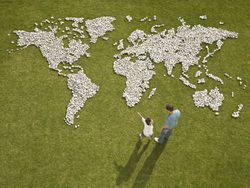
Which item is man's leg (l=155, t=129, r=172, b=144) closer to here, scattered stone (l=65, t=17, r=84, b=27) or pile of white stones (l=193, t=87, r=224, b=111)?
pile of white stones (l=193, t=87, r=224, b=111)

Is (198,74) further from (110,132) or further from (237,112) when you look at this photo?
(110,132)

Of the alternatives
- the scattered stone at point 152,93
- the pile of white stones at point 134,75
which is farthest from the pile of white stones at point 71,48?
the scattered stone at point 152,93

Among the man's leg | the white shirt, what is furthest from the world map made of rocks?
the man's leg

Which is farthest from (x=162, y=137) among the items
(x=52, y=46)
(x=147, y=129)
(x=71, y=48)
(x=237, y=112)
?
(x=52, y=46)

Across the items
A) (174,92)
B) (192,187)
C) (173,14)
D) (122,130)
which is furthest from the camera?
(173,14)

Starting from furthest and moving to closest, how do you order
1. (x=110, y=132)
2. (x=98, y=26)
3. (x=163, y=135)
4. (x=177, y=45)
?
(x=98, y=26) < (x=177, y=45) < (x=110, y=132) < (x=163, y=135)

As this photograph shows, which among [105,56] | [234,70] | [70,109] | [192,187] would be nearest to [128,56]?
[105,56]

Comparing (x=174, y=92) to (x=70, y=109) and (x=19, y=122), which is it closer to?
(x=70, y=109)
